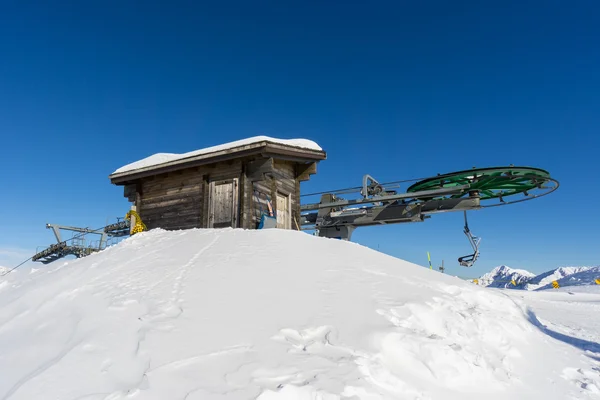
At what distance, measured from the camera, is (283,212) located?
12.6m

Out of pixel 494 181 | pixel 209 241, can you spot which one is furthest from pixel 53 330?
pixel 494 181

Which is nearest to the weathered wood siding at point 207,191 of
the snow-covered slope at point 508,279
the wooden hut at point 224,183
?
the wooden hut at point 224,183

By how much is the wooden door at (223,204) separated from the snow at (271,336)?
14.5 feet

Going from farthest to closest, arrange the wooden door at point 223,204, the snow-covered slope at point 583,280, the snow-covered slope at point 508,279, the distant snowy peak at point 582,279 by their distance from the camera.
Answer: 1. the distant snowy peak at point 582,279
2. the snow-covered slope at point 583,280
3. the snow-covered slope at point 508,279
4. the wooden door at point 223,204

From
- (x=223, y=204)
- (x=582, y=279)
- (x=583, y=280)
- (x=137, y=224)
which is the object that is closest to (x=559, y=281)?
(x=582, y=279)

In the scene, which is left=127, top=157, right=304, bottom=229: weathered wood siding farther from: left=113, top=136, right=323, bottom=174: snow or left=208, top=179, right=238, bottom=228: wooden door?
left=113, top=136, right=323, bottom=174: snow

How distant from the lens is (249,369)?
3029 millimetres

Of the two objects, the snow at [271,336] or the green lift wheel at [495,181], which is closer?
the snow at [271,336]

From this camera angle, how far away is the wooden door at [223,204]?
441 inches

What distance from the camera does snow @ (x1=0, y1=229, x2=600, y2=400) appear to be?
2.90 meters

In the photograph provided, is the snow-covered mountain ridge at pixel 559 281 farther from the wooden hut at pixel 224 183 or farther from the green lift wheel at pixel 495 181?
the wooden hut at pixel 224 183

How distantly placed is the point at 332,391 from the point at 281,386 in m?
0.41

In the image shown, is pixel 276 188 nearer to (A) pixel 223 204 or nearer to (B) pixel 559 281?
(A) pixel 223 204

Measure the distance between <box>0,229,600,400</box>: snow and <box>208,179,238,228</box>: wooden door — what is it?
14.5ft
